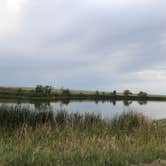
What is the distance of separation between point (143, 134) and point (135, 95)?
357ft

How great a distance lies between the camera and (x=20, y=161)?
22.0 feet

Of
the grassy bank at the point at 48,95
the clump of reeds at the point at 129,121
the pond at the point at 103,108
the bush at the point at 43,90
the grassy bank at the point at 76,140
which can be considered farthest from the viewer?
the bush at the point at 43,90

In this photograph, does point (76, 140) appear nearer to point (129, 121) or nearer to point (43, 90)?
point (129, 121)

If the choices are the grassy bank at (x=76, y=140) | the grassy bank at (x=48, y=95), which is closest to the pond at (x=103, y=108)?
the grassy bank at (x=76, y=140)

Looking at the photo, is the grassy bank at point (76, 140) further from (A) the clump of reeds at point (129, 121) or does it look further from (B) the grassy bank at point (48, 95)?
(B) the grassy bank at point (48, 95)

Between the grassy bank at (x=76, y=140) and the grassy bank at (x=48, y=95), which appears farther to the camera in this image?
the grassy bank at (x=48, y=95)

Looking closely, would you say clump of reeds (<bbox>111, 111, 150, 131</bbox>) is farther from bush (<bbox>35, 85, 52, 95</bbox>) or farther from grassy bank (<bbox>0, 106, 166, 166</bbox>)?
bush (<bbox>35, 85, 52, 95</bbox>)

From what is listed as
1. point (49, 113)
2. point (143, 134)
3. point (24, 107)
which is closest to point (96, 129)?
point (143, 134)

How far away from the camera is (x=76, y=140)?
31.6 feet

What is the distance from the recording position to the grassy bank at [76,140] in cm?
718

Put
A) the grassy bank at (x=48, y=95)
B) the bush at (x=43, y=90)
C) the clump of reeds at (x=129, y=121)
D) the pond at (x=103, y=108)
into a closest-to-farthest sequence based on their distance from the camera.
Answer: the clump of reeds at (x=129, y=121)
the pond at (x=103, y=108)
the grassy bank at (x=48, y=95)
the bush at (x=43, y=90)

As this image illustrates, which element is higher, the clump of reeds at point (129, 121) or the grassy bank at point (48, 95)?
the grassy bank at point (48, 95)

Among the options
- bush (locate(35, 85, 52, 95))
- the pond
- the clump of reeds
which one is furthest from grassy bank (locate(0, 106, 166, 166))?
bush (locate(35, 85, 52, 95))

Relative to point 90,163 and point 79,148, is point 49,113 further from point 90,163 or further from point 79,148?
point 90,163
